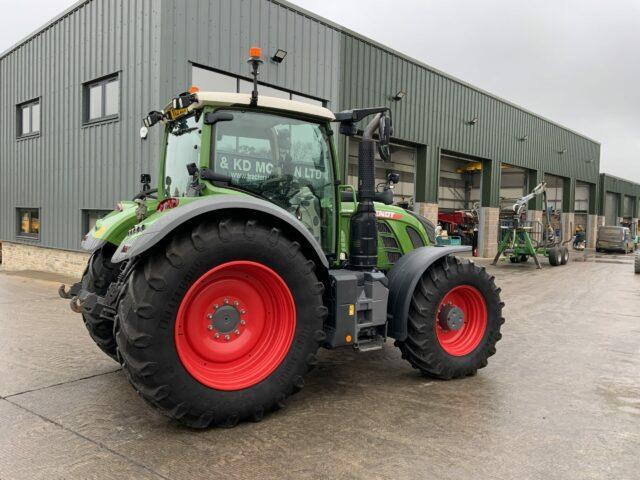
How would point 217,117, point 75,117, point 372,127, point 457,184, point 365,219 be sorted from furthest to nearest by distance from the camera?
point 457,184
point 75,117
point 365,219
point 372,127
point 217,117

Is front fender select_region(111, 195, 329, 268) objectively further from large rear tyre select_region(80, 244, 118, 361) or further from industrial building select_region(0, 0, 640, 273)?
industrial building select_region(0, 0, 640, 273)

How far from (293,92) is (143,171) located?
4175 millimetres

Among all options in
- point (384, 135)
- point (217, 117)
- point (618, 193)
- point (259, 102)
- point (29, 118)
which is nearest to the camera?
point (217, 117)

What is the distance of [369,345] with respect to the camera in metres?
4.18

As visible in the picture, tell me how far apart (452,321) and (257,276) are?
2095 millimetres

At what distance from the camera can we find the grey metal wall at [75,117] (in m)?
9.97

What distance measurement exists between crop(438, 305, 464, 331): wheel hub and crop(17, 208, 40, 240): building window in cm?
1233

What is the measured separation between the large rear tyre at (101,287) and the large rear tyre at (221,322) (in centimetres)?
144

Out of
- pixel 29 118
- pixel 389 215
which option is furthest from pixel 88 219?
pixel 389 215

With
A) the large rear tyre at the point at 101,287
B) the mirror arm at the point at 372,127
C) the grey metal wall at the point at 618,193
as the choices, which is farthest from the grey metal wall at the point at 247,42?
the grey metal wall at the point at 618,193

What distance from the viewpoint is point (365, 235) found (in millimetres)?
4391

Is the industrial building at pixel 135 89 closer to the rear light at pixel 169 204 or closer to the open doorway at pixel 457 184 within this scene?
the rear light at pixel 169 204

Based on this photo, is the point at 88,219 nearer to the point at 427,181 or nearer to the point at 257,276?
the point at 257,276

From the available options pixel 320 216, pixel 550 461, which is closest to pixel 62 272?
pixel 320 216
